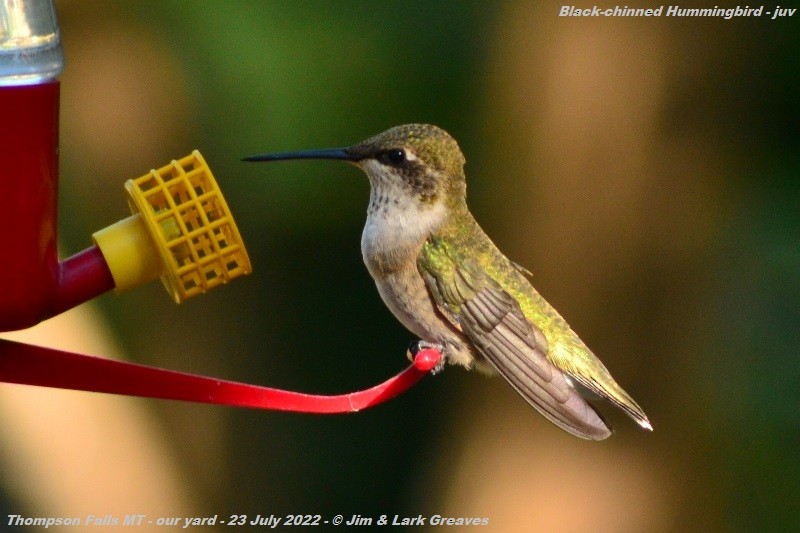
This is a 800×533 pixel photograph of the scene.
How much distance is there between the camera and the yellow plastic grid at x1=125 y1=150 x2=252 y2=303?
1.99 m

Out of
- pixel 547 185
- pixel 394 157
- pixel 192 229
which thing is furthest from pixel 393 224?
pixel 547 185

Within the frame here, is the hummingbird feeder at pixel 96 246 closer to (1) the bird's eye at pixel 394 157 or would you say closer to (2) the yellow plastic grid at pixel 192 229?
(2) the yellow plastic grid at pixel 192 229

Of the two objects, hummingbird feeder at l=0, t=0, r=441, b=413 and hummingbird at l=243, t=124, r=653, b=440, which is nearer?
hummingbird feeder at l=0, t=0, r=441, b=413

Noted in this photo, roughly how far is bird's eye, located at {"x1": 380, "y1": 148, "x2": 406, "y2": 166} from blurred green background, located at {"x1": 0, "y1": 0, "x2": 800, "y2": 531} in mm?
1810

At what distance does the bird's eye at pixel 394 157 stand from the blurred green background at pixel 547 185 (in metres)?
1.81

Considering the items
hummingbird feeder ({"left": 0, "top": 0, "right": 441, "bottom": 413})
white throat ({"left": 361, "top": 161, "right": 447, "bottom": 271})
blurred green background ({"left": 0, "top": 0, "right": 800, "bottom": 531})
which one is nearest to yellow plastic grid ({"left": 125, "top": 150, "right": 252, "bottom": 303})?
hummingbird feeder ({"left": 0, "top": 0, "right": 441, "bottom": 413})

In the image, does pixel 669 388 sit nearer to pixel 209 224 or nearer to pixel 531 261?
pixel 531 261

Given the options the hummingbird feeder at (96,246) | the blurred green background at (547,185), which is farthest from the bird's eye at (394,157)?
the blurred green background at (547,185)

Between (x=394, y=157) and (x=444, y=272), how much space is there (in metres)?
0.32

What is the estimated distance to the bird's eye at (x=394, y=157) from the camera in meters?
2.52

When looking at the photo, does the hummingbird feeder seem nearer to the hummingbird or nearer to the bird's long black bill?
the bird's long black bill

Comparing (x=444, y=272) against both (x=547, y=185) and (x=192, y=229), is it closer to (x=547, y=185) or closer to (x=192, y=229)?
(x=192, y=229)

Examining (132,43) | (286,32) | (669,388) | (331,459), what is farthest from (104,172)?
(669,388)

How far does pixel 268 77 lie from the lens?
4309mm
